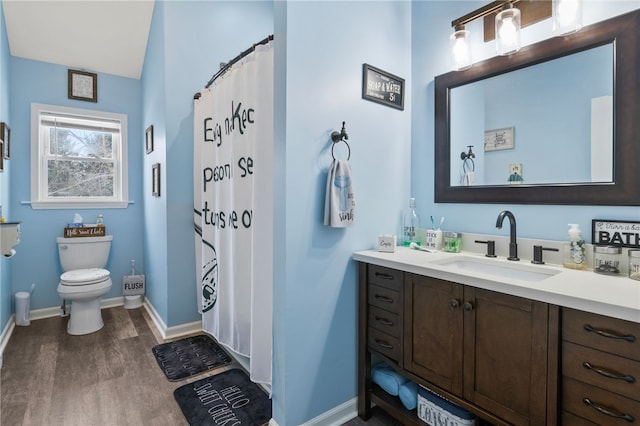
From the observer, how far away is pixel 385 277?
1594mm

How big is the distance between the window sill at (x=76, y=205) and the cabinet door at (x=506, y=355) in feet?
11.5

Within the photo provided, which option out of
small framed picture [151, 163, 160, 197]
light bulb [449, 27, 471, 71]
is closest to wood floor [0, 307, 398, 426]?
small framed picture [151, 163, 160, 197]

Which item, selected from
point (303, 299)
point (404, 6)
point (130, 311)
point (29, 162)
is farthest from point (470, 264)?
point (29, 162)

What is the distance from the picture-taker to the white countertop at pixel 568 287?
912 millimetres

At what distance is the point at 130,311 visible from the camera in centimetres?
333

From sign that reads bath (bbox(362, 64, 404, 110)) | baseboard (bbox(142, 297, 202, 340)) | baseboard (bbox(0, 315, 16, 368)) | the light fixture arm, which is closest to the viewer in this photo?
the light fixture arm

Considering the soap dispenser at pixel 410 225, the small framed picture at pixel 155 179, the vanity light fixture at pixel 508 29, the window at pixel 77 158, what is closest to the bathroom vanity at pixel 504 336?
the soap dispenser at pixel 410 225

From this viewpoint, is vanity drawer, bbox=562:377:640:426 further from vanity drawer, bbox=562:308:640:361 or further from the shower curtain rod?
the shower curtain rod

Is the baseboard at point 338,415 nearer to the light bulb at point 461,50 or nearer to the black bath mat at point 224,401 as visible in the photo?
the black bath mat at point 224,401

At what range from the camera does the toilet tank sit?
309cm

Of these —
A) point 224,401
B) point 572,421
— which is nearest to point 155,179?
point 224,401

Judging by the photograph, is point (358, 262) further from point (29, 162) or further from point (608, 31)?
point (29, 162)

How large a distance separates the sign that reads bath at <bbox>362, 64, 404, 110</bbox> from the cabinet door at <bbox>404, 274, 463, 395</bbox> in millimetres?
1029

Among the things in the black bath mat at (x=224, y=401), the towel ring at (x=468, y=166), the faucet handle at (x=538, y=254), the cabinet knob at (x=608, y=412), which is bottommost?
the black bath mat at (x=224, y=401)
